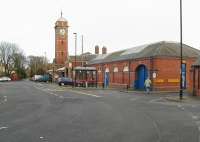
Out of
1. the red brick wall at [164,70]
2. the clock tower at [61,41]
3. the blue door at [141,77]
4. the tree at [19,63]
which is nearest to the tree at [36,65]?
the tree at [19,63]

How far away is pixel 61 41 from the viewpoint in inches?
4412

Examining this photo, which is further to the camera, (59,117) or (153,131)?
(59,117)

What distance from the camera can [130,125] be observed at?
43.5 feet

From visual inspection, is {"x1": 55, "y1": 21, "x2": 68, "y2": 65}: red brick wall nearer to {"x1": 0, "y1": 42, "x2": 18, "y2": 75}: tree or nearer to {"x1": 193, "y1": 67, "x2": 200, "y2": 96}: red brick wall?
{"x1": 0, "y1": 42, "x2": 18, "y2": 75}: tree

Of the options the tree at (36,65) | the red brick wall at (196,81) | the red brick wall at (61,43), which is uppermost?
the red brick wall at (61,43)

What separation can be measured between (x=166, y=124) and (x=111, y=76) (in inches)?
1846

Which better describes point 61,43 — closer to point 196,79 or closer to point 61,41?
point 61,41

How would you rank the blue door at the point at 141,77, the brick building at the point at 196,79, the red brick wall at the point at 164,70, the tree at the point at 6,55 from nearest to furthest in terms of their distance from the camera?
the brick building at the point at 196,79
the red brick wall at the point at 164,70
the blue door at the point at 141,77
the tree at the point at 6,55

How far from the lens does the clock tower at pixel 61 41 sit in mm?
111688

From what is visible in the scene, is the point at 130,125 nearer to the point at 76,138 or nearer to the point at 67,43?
the point at 76,138

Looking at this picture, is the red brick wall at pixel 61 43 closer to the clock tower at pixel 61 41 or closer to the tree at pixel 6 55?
the clock tower at pixel 61 41

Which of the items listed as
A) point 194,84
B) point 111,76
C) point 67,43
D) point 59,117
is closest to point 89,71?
point 111,76

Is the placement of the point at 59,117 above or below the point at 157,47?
below

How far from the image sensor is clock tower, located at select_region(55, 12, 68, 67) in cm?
11169
